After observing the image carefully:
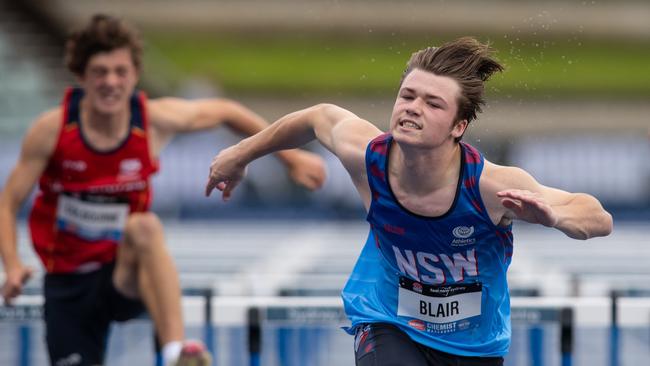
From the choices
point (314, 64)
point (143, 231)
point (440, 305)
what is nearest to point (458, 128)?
point (440, 305)

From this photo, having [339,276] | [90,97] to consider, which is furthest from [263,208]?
[90,97]

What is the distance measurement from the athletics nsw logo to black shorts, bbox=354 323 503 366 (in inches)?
14.9

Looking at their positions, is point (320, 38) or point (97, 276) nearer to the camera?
point (97, 276)

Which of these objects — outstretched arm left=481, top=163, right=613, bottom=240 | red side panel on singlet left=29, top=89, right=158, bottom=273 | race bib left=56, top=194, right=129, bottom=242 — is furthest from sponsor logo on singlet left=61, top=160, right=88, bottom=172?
outstretched arm left=481, top=163, right=613, bottom=240

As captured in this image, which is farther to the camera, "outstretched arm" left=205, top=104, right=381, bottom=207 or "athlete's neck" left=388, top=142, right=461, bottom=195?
"outstretched arm" left=205, top=104, right=381, bottom=207

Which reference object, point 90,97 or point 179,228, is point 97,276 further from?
point 179,228

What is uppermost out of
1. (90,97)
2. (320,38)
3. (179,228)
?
(320,38)

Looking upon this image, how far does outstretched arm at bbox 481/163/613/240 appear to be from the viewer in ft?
11.1

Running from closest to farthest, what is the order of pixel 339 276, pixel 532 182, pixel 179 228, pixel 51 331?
pixel 532 182, pixel 51 331, pixel 339 276, pixel 179 228

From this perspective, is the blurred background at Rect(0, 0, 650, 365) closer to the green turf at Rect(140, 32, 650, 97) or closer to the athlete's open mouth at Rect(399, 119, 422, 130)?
the green turf at Rect(140, 32, 650, 97)

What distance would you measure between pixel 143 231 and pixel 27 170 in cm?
61

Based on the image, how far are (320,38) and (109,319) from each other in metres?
23.0

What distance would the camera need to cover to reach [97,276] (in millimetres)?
5391

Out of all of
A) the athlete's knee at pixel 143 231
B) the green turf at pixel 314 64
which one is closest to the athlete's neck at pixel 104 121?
the athlete's knee at pixel 143 231
